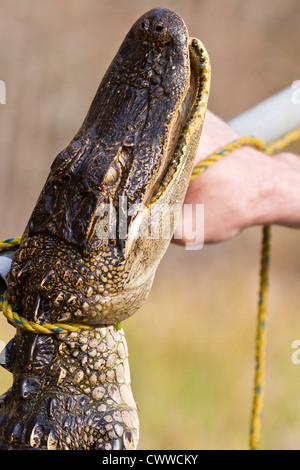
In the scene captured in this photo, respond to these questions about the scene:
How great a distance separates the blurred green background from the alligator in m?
1.24

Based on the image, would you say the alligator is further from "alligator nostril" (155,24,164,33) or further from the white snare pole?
the white snare pole

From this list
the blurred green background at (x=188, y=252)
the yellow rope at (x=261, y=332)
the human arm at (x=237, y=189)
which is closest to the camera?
the human arm at (x=237, y=189)

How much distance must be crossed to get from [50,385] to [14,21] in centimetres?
227

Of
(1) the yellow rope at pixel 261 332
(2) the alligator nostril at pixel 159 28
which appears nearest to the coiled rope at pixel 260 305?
(1) the yellow rope at pixel 261 332

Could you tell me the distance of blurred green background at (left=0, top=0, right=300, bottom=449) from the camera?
2270mm

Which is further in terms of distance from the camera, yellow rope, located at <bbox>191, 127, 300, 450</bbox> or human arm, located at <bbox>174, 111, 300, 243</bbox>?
yellow rope, located at <bbox>191, 127, 300, 450</bbox>

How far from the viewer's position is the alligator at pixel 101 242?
68 cm

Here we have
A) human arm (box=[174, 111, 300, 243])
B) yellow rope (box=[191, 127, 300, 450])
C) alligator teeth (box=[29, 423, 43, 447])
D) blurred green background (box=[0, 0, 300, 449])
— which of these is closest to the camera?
alligator teeth (box=[29, 423, 43, 447])

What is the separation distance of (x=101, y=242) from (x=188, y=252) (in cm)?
237

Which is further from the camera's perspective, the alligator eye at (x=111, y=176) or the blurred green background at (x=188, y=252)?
the blurred green background at (x=188, y=252)

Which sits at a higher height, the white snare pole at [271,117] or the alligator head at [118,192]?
the white snare pole at [271,117]

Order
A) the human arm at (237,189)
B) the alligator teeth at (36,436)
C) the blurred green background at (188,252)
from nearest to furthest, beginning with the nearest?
the alligator teeth at (36,436) < the human arm at (237,189) < the blurred green background at (188,252)

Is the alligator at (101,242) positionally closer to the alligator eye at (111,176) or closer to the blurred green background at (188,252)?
the alligator eye at (111,176)

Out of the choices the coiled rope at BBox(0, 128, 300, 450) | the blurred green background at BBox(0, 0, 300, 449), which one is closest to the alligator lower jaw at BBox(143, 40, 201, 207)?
the coiled rope at BBox(0, 128, 300, 450)
